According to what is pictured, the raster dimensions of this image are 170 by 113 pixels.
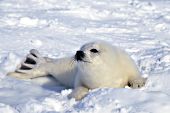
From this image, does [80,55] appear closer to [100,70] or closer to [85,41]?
[100,70]

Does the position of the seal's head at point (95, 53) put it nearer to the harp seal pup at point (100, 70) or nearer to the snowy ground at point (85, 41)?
the harp seal pup at point (100, 70)

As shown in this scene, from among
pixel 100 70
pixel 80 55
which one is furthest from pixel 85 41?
pixel 80 55

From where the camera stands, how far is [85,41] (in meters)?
6.07

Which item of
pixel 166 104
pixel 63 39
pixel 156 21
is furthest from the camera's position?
pixel 156 21

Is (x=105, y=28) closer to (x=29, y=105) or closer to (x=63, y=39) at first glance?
(x=63, y=39)

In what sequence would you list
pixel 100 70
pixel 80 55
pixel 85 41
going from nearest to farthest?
pixel 80 55 < pixel 100 70 < pixel 85 41

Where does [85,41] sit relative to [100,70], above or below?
above

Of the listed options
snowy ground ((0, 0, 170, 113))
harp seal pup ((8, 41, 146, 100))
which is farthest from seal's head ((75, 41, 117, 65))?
snowy ground ((0, 0, 170, 113))

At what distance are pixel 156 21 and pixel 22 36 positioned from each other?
8.53ft

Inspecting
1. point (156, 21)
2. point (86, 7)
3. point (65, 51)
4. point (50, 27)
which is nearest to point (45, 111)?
point (65, 51)

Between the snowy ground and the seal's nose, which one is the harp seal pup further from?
the snowy ground

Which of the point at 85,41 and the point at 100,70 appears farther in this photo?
the point at 85,41

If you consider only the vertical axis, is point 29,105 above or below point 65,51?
below

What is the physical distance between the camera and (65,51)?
5.45 metres
